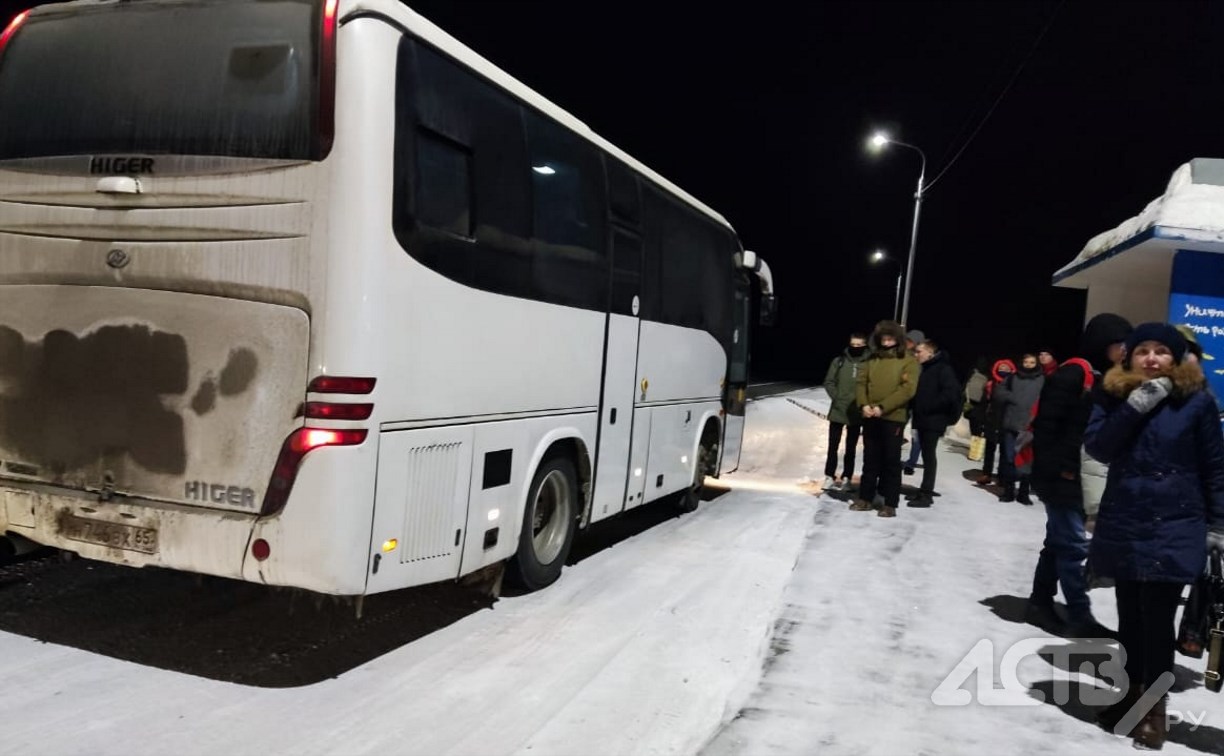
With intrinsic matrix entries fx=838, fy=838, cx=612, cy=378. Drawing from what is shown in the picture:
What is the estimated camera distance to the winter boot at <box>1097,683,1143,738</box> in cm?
387

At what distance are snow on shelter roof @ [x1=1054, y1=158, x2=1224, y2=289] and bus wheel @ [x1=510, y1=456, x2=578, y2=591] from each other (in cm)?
665

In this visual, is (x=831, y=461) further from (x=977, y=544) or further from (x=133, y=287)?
(x=133, y=287)

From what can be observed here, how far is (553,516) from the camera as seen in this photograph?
5910 millimetres

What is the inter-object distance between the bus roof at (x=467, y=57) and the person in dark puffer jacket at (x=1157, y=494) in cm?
360

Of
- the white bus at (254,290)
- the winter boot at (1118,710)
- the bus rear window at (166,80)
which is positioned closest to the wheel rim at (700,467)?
the white bus at (254,290)

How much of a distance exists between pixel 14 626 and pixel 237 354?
2.08m

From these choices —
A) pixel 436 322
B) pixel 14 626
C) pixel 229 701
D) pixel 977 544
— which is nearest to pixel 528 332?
pixel 436 322

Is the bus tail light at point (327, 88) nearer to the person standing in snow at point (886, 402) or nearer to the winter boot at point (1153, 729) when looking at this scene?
the winter boot at point (1153, 729)

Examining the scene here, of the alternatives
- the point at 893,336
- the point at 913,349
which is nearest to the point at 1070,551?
the point at 893,336

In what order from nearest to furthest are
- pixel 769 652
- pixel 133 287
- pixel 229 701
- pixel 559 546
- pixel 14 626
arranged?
pixel 229 701 → pixel 133 287 → pixel 14 626 → pixel 769 652 → pixel 559 546

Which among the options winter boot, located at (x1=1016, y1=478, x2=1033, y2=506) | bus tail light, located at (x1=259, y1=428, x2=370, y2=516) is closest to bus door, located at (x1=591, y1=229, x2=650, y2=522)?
bus tail light, located at (x1=259, y1=428, x2=370, y2=516)

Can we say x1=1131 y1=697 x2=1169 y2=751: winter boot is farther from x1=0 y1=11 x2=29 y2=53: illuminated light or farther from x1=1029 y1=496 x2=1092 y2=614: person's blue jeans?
A: x1=0 y1=11 x2=29 y2=53: illuminated light

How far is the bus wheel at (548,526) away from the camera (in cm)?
548

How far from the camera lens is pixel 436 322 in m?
4.18
